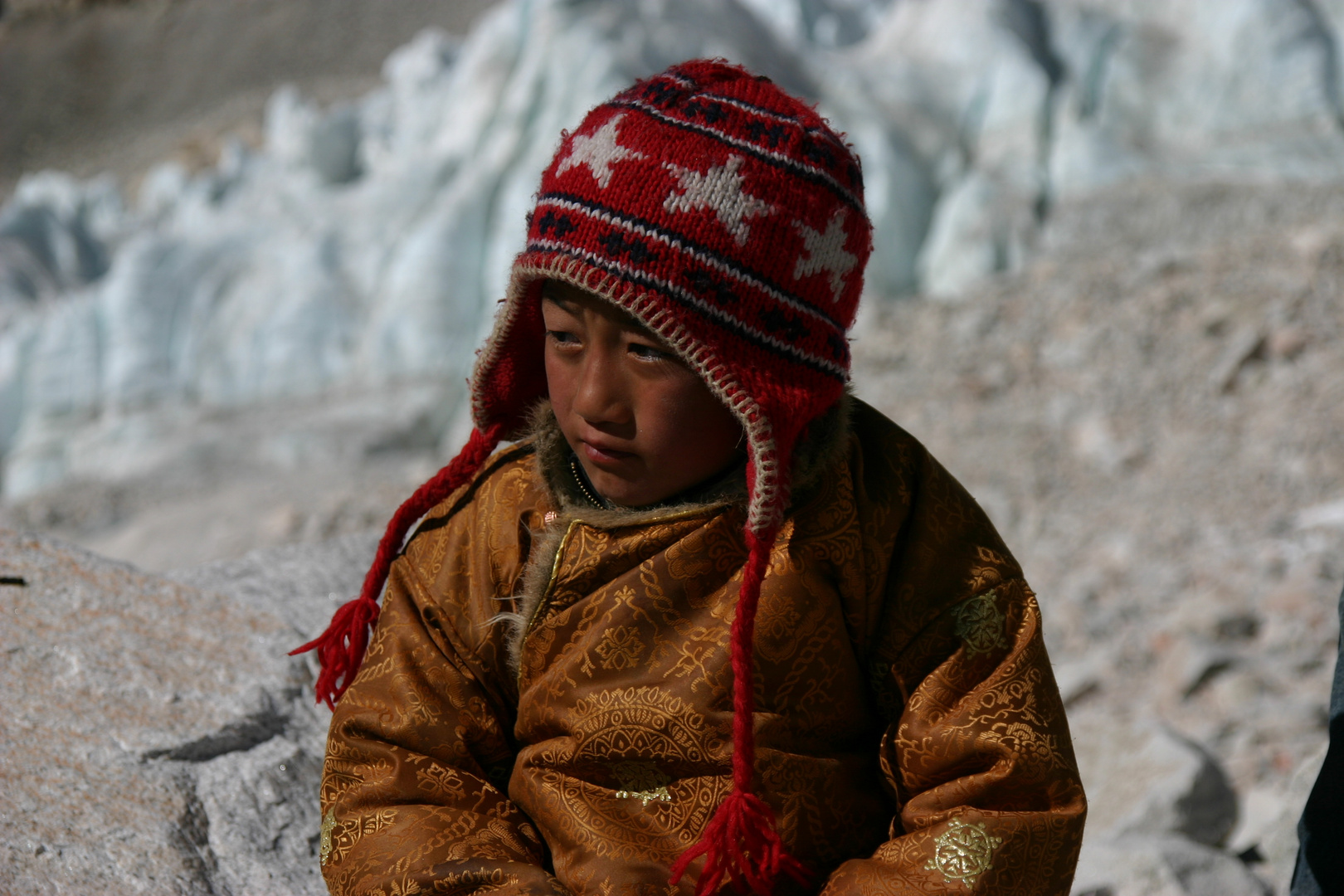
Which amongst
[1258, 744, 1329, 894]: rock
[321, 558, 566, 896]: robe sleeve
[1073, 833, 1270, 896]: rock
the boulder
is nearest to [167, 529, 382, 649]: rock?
the boulder

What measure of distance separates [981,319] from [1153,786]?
3547 millimetres

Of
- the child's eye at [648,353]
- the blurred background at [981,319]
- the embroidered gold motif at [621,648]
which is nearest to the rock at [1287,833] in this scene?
the blurred background at [981,319]

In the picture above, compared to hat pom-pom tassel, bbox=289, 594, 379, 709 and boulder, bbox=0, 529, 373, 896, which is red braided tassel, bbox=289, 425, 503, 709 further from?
boulder, bbox=0, 529, 373, 896

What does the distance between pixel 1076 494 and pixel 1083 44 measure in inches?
197

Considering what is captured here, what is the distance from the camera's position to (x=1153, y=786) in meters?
2.07

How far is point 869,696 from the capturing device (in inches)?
44.4

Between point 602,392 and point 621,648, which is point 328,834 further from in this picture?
point 602,392

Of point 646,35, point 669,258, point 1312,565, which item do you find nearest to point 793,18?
point 646,35

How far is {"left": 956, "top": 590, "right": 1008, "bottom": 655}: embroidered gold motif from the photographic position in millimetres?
1052

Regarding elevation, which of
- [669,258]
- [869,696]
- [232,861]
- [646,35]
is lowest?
[232,861]

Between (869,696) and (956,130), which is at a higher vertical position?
(956,130)

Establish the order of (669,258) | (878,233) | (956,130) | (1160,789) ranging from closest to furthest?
(669,258)
(1160,789)
(878,233)
(956,130)

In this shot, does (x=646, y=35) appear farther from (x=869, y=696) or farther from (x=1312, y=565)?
(x=869, y=696)

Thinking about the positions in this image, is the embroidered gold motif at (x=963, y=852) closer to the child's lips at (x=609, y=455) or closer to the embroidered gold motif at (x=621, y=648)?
the embroidered gold motif at (x=621, y=648)
